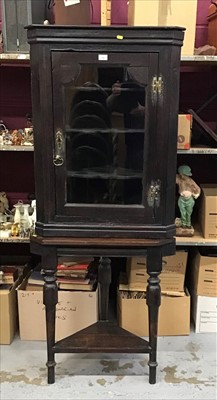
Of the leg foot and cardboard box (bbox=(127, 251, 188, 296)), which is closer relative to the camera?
the leg foot

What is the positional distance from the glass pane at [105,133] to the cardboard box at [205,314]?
905 mm

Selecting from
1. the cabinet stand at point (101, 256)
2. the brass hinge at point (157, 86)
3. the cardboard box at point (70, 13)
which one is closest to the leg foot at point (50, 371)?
the cabinet stand at point (101, 256)

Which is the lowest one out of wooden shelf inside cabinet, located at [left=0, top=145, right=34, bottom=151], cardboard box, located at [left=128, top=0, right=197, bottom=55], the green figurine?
the green figurine

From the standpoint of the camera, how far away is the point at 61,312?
2525 millimetres

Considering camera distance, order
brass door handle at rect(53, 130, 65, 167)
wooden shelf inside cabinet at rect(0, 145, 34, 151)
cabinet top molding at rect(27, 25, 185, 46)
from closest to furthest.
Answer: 1. cabinet top molding at rect(27, 25, 185, 46)
2. brass door handle at rect(53, 130, 65, 167)
3. wooden shelf inside cabinet at rect(0, 145, 34, 151)

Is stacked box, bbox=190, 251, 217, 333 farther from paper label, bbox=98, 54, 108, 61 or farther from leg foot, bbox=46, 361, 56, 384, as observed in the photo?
paper label, bbox=98, 54, 108, 61

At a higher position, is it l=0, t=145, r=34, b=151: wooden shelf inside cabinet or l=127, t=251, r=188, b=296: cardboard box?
l=0, t=145, r=34, b=151: wooden shelf inside cabinet

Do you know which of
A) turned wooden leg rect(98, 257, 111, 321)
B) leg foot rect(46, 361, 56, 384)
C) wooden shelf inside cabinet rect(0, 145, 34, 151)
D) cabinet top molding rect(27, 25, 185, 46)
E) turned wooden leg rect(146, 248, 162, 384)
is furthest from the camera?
turned wooden leg rect(98, 257, 111, 321)

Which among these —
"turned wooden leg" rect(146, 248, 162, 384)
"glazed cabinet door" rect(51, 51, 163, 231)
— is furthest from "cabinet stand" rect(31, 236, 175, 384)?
"glazed cabinet door" rect(51, 51, 163, 231)

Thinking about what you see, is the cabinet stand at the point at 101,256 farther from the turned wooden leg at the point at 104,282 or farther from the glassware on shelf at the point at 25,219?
the glassware on shelf at the point at 25,219

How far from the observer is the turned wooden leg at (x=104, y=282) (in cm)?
248

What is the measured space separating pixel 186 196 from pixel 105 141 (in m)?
0.65

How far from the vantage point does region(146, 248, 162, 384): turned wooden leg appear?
2068mm

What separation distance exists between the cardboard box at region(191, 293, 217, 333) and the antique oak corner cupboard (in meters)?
0.57
